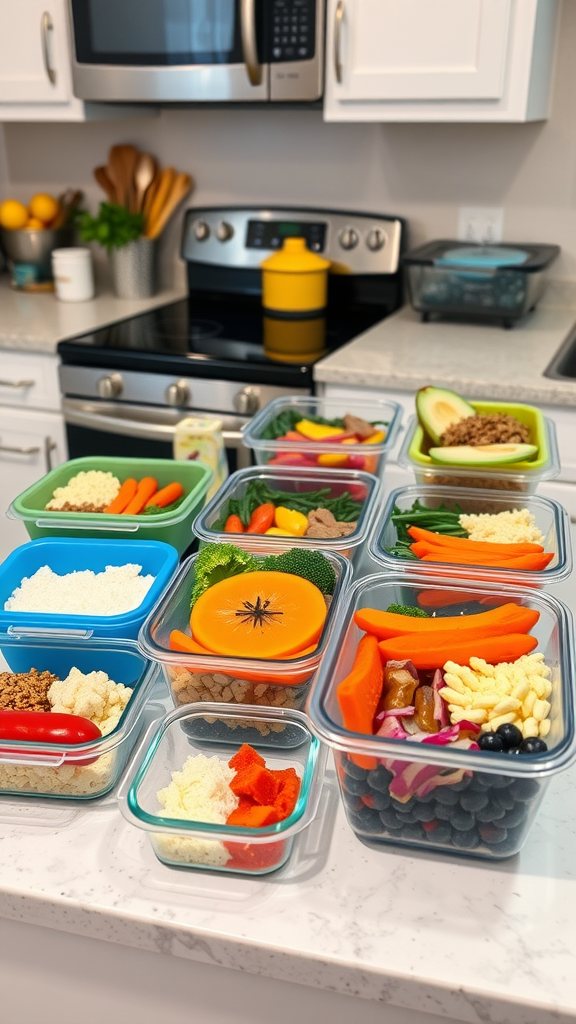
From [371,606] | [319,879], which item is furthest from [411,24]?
[319,879]

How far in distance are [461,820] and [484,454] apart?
0.65 metres

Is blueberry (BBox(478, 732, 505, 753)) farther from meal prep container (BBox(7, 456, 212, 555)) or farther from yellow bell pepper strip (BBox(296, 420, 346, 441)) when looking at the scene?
yellow bell pepper strip (BBox(296, 420, 346, 441))

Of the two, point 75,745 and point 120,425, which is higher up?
point 75,745

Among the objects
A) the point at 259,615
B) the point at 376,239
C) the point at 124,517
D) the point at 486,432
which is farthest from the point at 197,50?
the point at 259,615

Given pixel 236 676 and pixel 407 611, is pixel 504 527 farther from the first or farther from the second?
pixel 236 676

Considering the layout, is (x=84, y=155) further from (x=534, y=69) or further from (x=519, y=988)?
(x=519, y=988)

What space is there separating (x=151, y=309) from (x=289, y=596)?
2065 mm

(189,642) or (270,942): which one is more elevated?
(189,642)

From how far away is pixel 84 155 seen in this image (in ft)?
10.0

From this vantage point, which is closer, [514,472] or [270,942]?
[270,942]

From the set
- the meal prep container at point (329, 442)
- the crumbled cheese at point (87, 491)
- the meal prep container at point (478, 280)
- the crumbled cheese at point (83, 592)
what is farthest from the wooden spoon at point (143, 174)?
the crumbled cheese at point (83, 592)

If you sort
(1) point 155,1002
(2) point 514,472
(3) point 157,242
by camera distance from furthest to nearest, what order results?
1. (3) point 157,242
2. (2) point 514,472
3. (1) point 155,1002

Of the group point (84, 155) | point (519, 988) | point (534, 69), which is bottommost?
point (519, 988)

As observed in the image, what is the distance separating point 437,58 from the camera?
211 centimetres
